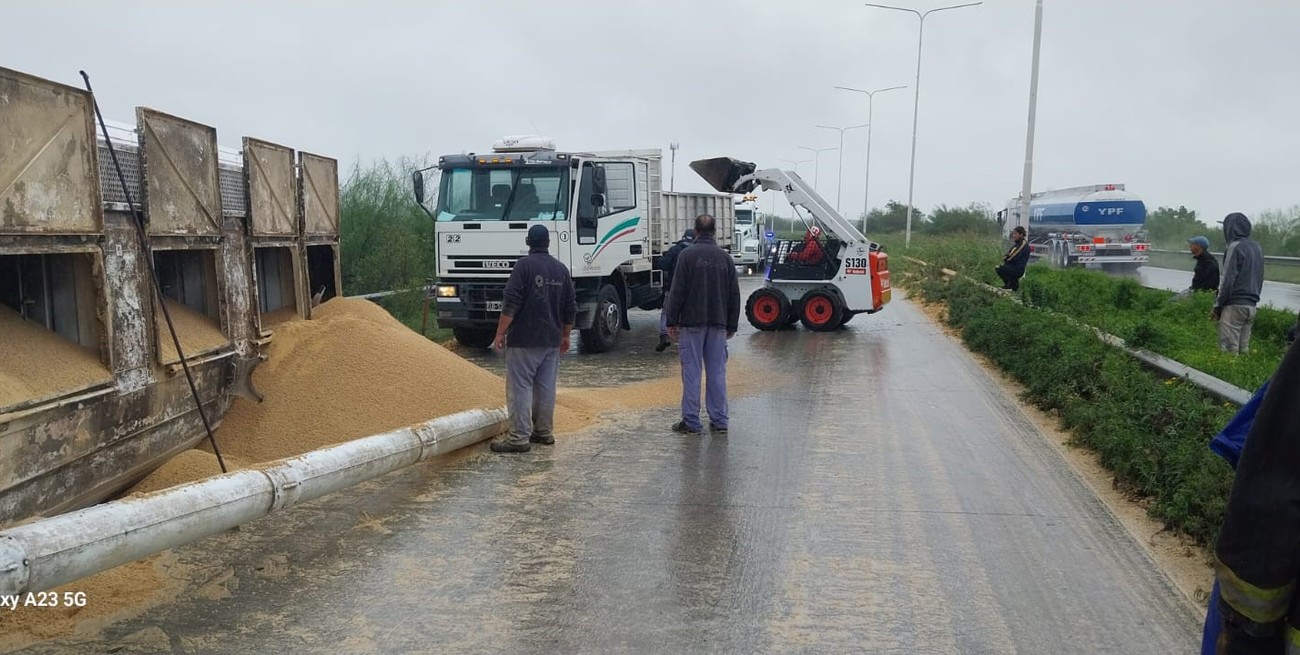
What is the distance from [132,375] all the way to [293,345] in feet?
7.83

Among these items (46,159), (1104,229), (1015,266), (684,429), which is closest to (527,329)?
(684,429)

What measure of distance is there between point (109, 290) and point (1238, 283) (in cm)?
1047

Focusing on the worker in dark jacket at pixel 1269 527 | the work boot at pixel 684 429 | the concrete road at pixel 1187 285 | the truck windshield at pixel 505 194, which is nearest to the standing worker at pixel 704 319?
the work boot at pixel 684 429

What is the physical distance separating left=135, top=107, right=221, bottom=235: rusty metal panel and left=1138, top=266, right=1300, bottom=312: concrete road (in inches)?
673

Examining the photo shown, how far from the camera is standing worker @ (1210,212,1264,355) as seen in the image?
10562 mm

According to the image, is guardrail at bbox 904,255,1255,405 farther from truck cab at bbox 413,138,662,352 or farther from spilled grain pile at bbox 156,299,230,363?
spilled grain pile at bbox 156,299,230,363

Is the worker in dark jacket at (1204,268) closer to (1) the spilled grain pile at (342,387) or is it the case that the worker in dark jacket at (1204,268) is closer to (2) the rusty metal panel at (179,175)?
(1) the spilled grain pile at (342,387)

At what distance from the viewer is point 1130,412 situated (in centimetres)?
788

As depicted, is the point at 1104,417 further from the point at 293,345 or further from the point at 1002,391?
the point at 293,345

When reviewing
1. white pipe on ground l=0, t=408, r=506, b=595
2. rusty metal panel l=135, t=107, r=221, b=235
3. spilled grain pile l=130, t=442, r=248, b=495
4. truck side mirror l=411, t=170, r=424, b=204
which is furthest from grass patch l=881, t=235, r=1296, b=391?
truck side mirror l=411, t=170, r=424, b=204

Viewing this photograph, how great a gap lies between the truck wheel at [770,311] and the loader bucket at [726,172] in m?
1.85

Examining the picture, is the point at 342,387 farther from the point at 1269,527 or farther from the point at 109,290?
the point at 1269,527

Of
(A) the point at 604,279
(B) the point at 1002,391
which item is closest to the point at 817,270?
(A) the point at 604,279

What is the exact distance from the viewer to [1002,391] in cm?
1137
